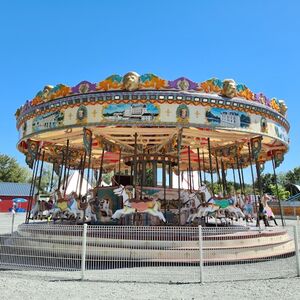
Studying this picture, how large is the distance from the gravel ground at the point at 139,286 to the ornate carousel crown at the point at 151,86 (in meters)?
5.13

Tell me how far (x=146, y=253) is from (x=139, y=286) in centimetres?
210

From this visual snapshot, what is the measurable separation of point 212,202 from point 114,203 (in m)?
4.83

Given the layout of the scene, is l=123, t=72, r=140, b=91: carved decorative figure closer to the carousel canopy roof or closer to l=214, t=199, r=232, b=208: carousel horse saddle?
the carousel canopy roof

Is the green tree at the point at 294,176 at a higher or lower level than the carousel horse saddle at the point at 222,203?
higher

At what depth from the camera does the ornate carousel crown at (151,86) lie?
978 centimetres

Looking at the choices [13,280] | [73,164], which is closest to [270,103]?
[13,280]

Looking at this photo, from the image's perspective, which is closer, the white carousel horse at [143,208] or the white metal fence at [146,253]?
the white metal fence at [146,253]

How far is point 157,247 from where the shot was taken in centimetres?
812

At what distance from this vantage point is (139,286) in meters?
5.87

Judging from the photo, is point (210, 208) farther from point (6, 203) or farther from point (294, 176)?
point (294, 176)

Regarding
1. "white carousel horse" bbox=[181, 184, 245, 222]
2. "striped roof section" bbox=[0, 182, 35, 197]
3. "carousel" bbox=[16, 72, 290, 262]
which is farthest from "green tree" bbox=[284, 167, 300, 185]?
"white carousel horse" bbox=[181, 184, 245, 222]

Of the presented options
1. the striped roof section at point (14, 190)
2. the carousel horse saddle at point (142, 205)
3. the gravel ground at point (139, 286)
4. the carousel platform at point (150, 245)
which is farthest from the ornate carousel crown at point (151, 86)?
the striped roof section at point (14, 190)

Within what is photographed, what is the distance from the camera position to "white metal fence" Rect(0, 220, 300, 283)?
7215 millimetres

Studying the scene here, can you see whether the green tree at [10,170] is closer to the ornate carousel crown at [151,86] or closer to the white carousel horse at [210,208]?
the ornate carousel crown at [151,86]
